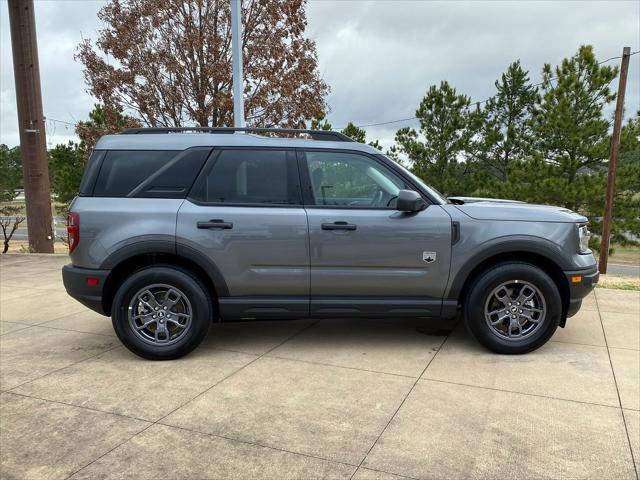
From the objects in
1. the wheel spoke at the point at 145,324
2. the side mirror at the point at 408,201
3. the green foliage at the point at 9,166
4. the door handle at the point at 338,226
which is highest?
the green foliage at the point at 9,166

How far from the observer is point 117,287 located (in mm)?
4332

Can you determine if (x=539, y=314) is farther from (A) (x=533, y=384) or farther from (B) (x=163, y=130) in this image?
(B) (x=163, y=130)

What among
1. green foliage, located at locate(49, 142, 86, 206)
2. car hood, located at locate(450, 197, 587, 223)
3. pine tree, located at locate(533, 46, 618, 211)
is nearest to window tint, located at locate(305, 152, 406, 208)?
car hood, located at locate(450, 197, 587, 223)

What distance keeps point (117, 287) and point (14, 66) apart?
928 centimetres

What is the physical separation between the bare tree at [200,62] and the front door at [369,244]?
6.36 metres

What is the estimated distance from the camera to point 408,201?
4.01m

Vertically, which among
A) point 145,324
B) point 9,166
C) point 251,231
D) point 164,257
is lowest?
point 145,324

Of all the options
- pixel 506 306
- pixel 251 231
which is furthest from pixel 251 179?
pixel 506 306

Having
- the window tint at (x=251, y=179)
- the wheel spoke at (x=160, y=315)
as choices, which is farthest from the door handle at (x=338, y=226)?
the wheel spoke at (x=160, y=315)

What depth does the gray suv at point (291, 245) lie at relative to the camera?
410 cm

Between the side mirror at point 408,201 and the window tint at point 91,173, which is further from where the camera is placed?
the window tint at point 91,173

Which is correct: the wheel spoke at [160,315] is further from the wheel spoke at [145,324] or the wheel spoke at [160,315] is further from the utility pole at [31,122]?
the utility pole at [31,122]

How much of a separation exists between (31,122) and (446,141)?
18.9 meters

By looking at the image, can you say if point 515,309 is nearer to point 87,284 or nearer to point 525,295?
point 525,295
